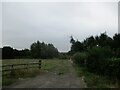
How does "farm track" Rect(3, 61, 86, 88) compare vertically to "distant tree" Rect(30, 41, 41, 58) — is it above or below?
below

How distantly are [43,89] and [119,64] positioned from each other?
506 centimetres

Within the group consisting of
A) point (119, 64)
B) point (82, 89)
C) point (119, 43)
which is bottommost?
point (82, 89)

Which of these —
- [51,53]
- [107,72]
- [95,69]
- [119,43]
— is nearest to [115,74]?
Result: [107,72]

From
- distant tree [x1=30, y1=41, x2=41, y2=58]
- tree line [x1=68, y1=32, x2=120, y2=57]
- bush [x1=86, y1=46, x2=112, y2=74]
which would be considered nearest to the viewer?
bush [x1=86, y1=46, x2=112, y2=74]

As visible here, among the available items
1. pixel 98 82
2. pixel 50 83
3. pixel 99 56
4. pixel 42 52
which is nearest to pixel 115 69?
pixel 98 82

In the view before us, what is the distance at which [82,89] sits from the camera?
8.86m

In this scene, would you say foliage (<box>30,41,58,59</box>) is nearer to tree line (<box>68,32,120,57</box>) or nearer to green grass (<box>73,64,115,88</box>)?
tree line (<box>68,32,120,57</box>)

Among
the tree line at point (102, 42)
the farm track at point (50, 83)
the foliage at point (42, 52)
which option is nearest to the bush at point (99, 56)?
the tree line at point (102, 42)

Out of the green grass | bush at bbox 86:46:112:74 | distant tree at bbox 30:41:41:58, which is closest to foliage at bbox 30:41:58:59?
distant tree at bbox 30:41:41:58

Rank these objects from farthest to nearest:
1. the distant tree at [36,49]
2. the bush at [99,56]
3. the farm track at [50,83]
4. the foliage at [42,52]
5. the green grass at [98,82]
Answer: the foliage at [42,52] → the distant tree at [36,49] → the bush at [99,56] → the farm track at [50,83] → the green grass at [98,82]

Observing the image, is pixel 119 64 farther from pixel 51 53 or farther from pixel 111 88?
pixel 51 53

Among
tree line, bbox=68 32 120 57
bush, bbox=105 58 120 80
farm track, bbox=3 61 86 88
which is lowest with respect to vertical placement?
farm track, bbox=3 61 86 88

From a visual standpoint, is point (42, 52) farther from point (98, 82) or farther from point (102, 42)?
point (98, 82)

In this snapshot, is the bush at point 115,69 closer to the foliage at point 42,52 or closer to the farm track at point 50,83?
the farm track at point 50,83
